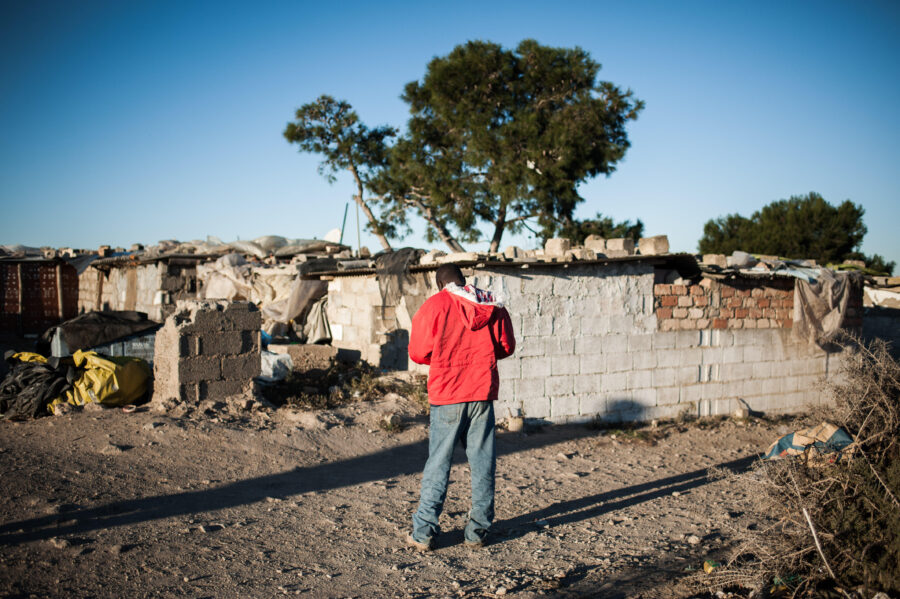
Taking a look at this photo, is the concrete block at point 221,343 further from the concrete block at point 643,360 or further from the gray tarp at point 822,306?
the gray tarp at point 822,306

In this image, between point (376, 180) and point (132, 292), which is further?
point (376, 180)

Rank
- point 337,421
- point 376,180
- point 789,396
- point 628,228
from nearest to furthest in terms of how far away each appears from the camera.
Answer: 1. point 337,421
2. point 789,396
3. point 628,228
4. point 376,180

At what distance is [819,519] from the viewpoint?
12.0 feet

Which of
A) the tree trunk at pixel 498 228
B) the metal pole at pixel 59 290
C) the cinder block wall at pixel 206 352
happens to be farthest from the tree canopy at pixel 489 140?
the cinder block wall at pixel 206 352

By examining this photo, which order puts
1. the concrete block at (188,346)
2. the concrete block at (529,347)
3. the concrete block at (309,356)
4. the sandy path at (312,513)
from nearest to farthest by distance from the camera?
the sandy path at (312,513) < the concrete block at (188,346) < the concrete block at (529,347) < the concrete block at (309,356)

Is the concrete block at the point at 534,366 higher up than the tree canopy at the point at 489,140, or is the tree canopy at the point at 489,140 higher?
the tree canopy at the point at 489,140

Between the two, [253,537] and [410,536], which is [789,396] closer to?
[410,536]

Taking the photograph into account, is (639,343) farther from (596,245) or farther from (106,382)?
(106,382)

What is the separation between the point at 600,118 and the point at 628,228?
12.6 ft

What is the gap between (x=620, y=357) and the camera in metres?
8.62

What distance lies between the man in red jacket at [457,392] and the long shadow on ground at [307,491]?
2.30 feet

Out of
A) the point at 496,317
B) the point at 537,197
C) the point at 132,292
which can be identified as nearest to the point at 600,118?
the point at 537,197

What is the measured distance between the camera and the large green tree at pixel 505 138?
63.1ft

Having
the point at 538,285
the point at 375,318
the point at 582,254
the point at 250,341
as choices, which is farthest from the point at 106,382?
the point at 582,254
